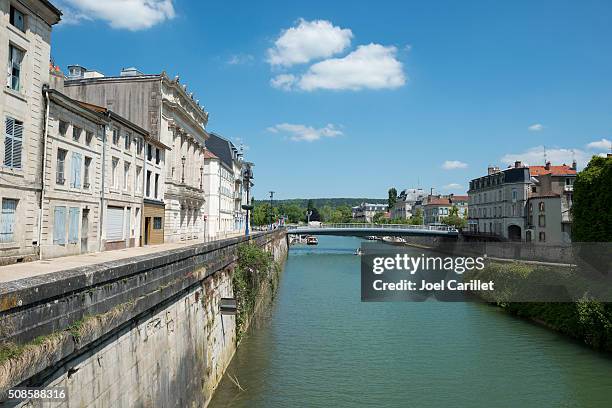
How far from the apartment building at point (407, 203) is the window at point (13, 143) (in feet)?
455

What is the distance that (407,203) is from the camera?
153 meters

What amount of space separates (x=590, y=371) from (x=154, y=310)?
59.2ft

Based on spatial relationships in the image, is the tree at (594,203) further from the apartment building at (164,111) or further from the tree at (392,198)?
the tree at (392,198)

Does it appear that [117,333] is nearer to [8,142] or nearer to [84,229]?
[8,142]

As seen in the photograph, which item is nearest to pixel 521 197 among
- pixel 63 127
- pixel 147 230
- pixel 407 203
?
pixel 147 230

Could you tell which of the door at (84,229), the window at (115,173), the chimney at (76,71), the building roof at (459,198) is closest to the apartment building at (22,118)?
the door at (84,229)

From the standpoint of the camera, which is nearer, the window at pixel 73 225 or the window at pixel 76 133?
the window at pixel 73 225

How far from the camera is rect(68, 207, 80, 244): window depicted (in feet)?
65.0

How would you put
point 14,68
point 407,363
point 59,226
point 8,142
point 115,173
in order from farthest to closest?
point 115,173 → point 407,363 → point 59,226 → point 14,68 → point 8,142

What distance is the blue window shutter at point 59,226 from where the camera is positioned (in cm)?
1855

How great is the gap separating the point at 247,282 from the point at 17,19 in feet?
46.0

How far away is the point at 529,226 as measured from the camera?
61094mm

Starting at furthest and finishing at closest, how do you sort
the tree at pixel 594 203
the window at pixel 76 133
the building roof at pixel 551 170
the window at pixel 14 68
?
the building roof at pixel 551 170, the tree at pixel 594 203, the window at pixel 76 133, the window at pixel 14 68

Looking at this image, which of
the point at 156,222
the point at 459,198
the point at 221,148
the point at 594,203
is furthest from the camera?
the point at 459,198
